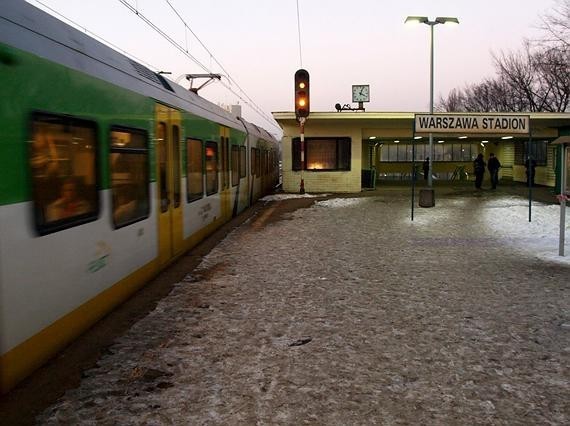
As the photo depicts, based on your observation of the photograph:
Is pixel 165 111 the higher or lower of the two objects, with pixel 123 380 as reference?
higher

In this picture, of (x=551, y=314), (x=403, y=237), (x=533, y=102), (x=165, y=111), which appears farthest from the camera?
(x=533, y=102)

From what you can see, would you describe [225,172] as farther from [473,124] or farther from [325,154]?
[325,154]

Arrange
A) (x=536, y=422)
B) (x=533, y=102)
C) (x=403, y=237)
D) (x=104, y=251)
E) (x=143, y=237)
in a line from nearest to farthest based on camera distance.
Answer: (x=536, y=422)
(x=104, y=251)
(x=143, y=237)
(x=403, y=237)
(x=533, y=102)

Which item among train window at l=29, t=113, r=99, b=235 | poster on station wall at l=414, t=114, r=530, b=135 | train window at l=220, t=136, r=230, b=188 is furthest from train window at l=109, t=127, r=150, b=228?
poster on station wall at l=414, t=114, r=530, b=135

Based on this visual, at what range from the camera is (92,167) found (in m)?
4.98

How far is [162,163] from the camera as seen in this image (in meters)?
7.49

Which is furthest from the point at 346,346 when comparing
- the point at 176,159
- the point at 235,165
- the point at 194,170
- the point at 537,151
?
the point at 537,151

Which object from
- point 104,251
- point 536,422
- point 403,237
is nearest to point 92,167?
point 104,251

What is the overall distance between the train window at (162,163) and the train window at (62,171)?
225cm

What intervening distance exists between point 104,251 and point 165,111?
9.37ft

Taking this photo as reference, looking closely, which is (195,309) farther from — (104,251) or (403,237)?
(403,237)

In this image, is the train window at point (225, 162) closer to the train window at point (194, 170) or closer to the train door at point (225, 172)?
the train door at point (225, 172)

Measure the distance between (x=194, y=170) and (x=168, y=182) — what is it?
1623 mm

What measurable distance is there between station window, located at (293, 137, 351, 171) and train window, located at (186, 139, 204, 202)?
14594 mm
